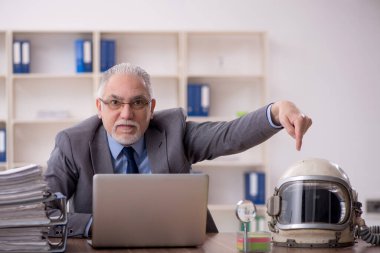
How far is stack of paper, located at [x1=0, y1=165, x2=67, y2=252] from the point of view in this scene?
1.89 m

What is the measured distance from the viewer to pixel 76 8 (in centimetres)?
582

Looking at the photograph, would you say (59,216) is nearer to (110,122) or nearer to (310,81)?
(110,122)

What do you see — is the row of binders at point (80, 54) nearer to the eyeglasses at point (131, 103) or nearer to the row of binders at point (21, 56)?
the row of binders at point (21, 56)

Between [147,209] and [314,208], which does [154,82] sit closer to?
[314,208]

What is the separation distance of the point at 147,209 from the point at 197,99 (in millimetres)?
3712

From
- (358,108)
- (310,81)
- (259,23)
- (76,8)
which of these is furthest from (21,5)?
(358,108)

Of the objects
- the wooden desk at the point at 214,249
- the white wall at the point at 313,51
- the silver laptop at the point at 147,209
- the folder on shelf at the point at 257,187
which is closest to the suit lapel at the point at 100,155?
the wooden desk at the point at 214,249

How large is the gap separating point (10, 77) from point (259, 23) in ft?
6.88

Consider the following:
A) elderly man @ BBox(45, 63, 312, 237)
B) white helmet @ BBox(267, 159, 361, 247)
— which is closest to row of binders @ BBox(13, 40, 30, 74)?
elderly man @ BBox(45, 63, 312, 237)

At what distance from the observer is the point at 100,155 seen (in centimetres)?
270

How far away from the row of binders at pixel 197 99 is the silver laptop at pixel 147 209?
3.64 metres

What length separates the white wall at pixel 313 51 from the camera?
19.2 ft

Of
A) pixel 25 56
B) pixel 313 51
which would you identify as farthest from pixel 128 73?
pixel 313 51

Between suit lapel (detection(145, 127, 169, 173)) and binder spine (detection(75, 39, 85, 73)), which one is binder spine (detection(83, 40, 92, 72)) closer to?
binder spine (detection(75, 39, 85, 73))
